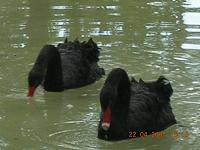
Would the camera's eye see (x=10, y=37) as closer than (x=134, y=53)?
No

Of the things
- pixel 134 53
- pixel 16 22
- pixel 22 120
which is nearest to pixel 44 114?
pixel 22 120

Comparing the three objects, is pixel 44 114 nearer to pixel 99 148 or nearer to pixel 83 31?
pixel 99 148

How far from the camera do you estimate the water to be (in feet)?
21.2

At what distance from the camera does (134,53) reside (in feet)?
31.0

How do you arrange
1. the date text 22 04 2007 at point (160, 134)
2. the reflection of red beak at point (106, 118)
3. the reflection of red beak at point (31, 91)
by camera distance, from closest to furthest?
the reflection of red beak at point (106, 118) → the date text 22 04 2007 at point (160, 134) → the reflection of red beak at point (31, 91)

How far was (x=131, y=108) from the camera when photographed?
6590 mm

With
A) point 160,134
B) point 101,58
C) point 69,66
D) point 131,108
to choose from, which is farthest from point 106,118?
point 101,58

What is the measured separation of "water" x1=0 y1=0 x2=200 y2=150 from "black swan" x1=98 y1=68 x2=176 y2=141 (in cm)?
10

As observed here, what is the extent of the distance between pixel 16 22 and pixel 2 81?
11.0 ft

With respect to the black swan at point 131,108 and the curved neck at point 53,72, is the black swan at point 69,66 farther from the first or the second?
the black swan at point 131,108

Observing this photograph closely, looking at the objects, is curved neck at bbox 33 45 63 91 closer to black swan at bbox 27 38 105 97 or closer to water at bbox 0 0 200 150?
black swan at bbox 27 38 105 97

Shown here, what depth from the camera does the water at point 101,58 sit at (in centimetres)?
647

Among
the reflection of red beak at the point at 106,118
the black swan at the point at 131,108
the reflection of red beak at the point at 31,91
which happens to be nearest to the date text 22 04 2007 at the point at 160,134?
the black swan at the point at 131,108

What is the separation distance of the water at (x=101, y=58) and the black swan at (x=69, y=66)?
5.4 inches
